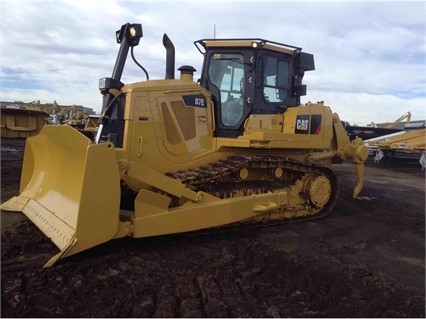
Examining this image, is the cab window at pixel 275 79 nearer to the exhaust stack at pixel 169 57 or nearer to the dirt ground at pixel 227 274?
the exhaust stack at pixel 169 57

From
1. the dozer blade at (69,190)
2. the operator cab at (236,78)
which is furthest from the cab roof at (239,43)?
the dozer blade at (69,190)

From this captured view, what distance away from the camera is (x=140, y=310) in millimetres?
3533

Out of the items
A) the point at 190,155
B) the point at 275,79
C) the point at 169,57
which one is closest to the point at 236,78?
the point at 275,79

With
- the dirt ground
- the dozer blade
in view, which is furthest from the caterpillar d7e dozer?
the dirt ground

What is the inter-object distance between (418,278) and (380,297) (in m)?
0.96

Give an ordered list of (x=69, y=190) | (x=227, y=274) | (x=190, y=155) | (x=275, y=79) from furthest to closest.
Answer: (x=275, y=79), (x=190, y=155), (x=69, y=190), (x=227, y=274)

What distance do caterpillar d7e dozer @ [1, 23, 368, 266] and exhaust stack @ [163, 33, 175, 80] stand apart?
2cm

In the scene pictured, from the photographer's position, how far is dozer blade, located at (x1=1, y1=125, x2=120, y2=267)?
14.5 feet

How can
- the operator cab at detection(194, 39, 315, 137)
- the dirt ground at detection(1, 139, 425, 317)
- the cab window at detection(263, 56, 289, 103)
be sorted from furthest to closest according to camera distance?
the cab window at detection(263, 56, 289, 103), the operator cab at detection(194, 39, 315, 137), the dirt ground at detection(1, 139, 425, 317)

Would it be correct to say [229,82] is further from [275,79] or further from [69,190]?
[69,190]

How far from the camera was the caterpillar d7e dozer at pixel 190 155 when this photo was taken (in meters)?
4.86

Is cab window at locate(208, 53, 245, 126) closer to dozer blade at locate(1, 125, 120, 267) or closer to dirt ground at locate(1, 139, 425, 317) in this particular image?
dirt ground at locate(1, 139, 425, 317)

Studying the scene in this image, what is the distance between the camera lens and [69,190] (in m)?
5.53

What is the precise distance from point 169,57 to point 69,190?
259 centimetres
